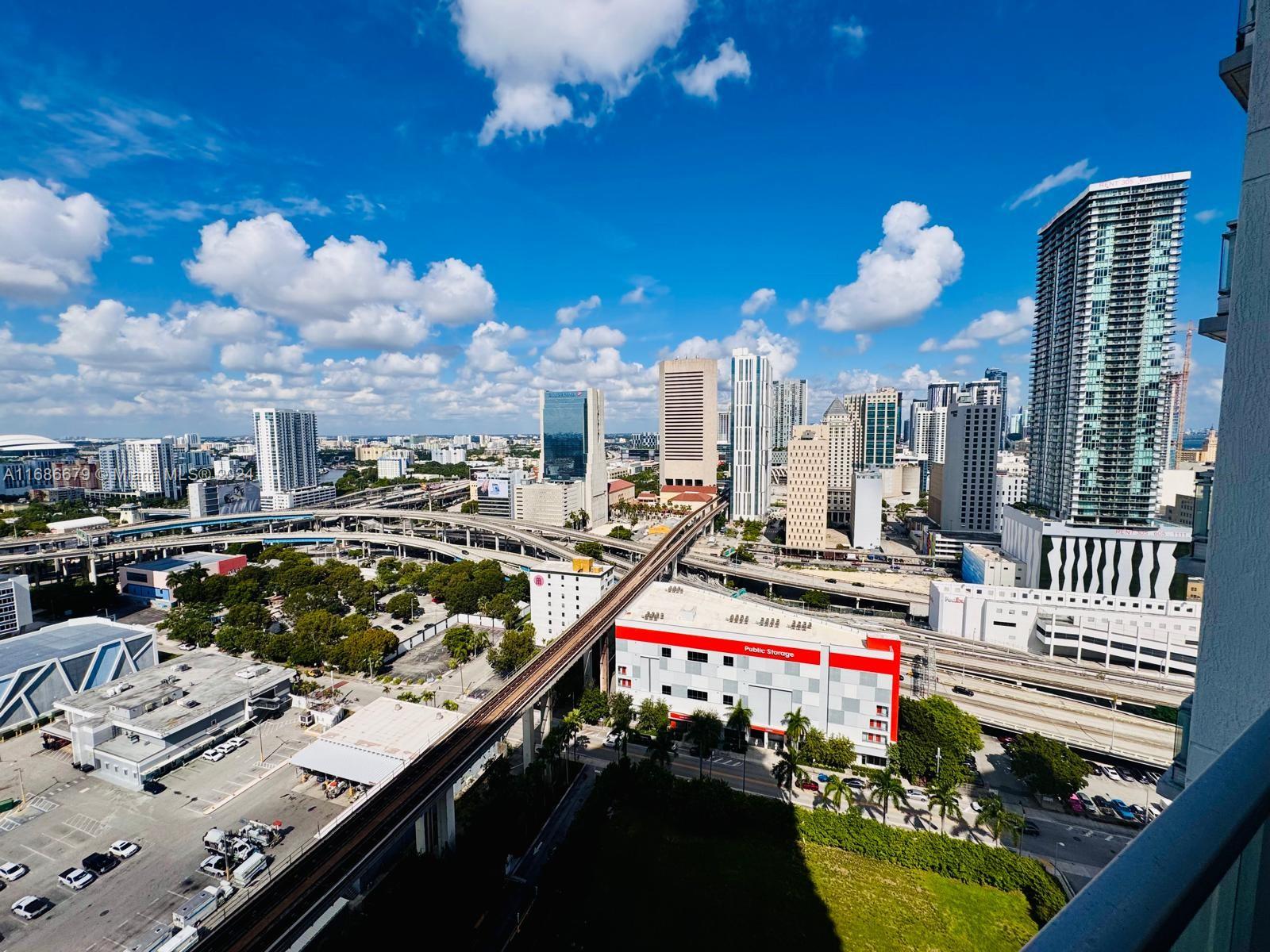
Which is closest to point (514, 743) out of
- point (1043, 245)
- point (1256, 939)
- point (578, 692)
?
point (578, 692)

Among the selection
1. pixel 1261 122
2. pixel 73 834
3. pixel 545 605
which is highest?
pixel 1261 122

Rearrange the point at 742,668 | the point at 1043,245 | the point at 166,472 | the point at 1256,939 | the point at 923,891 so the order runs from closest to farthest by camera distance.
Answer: the point at 1256,939 → the point at 923,891 → the point at 742,668 → the point at 1043,245 → the point at 166,472

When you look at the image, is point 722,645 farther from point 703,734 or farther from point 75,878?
point 75,878

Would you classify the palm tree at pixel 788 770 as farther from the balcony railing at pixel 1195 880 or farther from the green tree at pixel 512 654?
the balcony railing at pixel 1195 880

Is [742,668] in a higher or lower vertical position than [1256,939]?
lower

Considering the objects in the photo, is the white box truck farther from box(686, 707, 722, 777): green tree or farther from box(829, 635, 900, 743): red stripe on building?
box(829, 635, 900, 743): red stripe on building

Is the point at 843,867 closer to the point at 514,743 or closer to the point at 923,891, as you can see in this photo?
the point at 923,891
